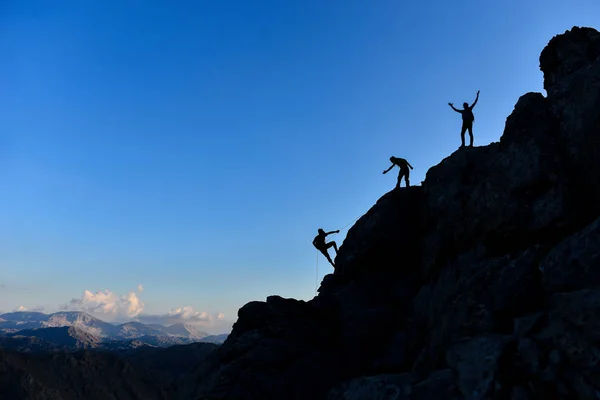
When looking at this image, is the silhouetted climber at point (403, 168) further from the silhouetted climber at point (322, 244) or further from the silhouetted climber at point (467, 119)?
the silhouetted climber at point (322, 244)

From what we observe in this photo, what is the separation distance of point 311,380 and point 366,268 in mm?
8920

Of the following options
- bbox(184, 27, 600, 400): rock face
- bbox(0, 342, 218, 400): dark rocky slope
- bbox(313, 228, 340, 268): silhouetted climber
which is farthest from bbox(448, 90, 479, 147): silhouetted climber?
bbox(0, 342, 218, 400): dark rocky slope

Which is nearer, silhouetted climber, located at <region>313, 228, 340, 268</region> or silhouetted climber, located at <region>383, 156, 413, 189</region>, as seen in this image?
silhouetted climber, located at <region>383, 156, 413, 189</region>

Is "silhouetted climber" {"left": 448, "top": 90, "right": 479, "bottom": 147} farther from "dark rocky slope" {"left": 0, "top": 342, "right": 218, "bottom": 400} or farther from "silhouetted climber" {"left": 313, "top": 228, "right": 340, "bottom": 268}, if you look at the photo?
"dark rocky slope" {"left": 0, "top": 342, "right": 218, "bottom": 400}

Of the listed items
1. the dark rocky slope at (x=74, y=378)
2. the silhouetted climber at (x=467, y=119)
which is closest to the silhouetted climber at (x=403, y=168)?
the silhouetted climber at (x=467, y=119)

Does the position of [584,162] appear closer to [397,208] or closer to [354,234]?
[397,208]

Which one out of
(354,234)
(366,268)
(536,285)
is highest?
(354,234)

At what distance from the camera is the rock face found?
12.8m

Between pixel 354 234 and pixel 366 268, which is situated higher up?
pixel 354 234

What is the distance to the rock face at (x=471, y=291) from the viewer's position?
12781 millimetres

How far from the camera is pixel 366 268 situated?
28062mm

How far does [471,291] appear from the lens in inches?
A: 704

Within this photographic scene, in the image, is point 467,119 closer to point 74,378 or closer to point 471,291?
point 471,291

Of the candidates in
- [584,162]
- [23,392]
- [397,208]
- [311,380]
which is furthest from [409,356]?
[23,392]
